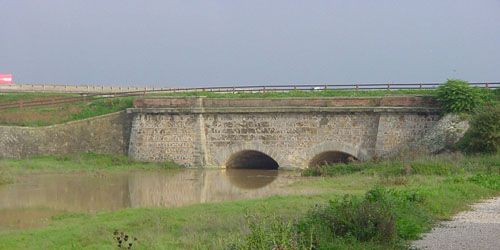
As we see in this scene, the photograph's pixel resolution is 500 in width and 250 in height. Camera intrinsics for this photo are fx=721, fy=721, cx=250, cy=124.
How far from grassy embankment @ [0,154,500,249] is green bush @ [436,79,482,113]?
15.0 ft

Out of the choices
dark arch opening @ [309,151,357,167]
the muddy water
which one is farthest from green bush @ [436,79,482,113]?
the muddy water

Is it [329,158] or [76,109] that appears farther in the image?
[76,109]

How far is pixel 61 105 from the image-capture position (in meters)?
40.5

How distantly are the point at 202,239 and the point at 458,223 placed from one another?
14.9ft

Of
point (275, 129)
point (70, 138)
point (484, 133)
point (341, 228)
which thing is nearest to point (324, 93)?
point (275, 129)

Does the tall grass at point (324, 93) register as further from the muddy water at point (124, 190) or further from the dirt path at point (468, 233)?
the dirt path at point (468, 233)

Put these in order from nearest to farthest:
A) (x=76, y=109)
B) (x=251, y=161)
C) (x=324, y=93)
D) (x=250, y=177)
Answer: (x=250, y=177) → (x=324, y=93) → (x=251, y=161) → (x=76, y=109)

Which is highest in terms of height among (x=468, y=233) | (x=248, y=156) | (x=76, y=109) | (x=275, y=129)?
(x=76, y=109)

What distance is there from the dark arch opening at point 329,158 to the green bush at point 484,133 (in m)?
7.05

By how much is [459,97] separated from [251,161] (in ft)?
38.4

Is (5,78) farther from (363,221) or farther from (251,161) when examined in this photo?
(363,221)

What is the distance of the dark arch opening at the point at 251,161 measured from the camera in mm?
35906

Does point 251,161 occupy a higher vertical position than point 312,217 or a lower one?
lower

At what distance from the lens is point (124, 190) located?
2725 centimetres
